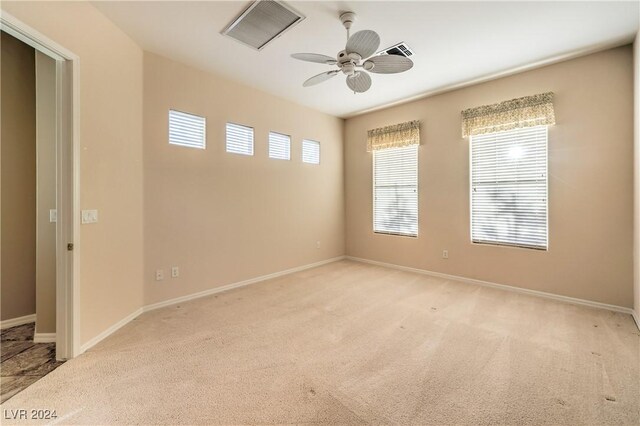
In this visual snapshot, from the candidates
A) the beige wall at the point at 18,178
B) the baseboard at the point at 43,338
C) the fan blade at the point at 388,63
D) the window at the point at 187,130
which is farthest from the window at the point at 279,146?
the baseboard at the point at 43,338

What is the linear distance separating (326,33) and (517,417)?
11.4 ft

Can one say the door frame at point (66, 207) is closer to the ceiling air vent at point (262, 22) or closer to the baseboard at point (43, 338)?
the baseboard at point (43, 338)

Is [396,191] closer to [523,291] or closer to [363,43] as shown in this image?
[523,291]

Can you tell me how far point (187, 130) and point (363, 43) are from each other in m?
2.49

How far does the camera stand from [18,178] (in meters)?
2.83

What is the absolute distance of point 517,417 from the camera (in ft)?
5.24

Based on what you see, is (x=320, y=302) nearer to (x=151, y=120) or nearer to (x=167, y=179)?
(x=167, y=179)

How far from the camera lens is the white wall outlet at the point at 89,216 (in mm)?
2348

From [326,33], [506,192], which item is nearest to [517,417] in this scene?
[506,192]

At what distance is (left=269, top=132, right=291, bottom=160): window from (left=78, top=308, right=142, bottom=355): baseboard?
2.84 m

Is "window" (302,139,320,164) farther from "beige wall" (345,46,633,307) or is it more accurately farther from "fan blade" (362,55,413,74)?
"fan blade" (362,55,413,74)

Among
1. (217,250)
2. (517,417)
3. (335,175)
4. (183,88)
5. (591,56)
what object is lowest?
(517,417)

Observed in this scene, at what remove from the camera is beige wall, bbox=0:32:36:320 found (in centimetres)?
276
